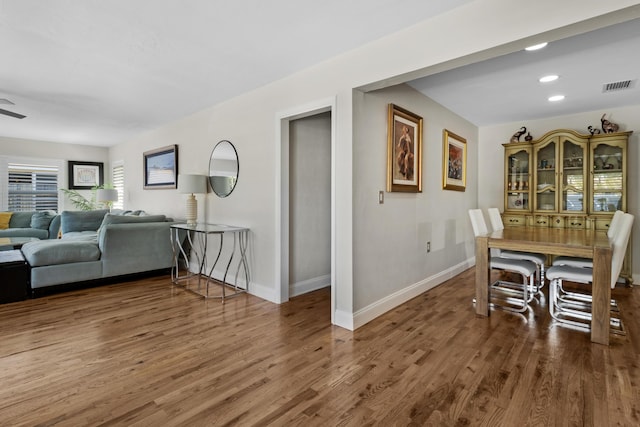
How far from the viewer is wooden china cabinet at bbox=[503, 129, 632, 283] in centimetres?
416

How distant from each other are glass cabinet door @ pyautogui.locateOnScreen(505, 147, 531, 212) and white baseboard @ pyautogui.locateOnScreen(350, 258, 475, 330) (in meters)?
1.38

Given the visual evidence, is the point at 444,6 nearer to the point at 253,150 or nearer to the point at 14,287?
the point at 253,150

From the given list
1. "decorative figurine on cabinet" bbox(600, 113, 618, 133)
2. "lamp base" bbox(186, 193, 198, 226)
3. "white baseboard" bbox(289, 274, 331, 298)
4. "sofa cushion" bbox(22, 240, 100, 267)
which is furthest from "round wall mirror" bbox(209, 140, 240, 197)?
"decorative figurine on cabinet" bbox(600, 113, 618, 133)

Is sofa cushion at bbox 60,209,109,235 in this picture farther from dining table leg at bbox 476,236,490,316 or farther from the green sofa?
dining table leg at bbox 476,236,490,316

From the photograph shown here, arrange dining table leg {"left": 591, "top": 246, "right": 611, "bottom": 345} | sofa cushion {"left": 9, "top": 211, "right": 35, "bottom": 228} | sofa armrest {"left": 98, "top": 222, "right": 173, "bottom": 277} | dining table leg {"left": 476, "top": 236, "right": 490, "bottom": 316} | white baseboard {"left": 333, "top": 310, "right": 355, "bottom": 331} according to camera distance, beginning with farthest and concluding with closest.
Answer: sofa cushion {"left": 9, "top": 211, "right": 35, "bottom": 228}, sofa armrest {"left": 98, "top": 222, "right": 173, "bottom": 277}, dining table leg {"left": 476, "top": 236, "right": 490, "bottom": 316}, white baseboard {"left": 333, "top": 310, "right": 355, "bottom": 331}, dining table leg {"left": 591, "top": 246, "right": 611, "bottom": 345}

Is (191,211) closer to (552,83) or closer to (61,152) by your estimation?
(552,83)

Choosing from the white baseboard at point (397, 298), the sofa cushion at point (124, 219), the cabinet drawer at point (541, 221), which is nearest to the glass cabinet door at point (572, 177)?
the cabinet drawer at point (541, 221)

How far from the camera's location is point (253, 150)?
145 inches

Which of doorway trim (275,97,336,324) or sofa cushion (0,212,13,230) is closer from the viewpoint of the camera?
doorway trim (275,97,336,324)

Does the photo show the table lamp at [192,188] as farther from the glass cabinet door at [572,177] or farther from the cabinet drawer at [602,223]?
the cabinet drawer at [602,223]

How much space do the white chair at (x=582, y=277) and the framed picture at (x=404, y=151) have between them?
1.48m

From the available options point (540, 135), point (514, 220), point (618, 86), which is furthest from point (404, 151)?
point (540, 135)

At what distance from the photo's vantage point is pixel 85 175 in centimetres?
727

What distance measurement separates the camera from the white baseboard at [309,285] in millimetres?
3630
